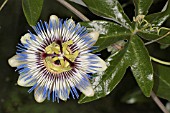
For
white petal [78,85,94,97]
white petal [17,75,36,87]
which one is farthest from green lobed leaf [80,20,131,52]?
white petal [17,75,36,87]

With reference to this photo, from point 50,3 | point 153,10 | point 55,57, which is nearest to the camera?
point 55,57

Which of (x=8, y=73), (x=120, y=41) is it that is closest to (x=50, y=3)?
(x=8, y=73)

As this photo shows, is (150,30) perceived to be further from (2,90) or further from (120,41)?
(2,90)

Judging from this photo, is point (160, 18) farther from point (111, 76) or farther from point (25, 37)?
point (25, 37)

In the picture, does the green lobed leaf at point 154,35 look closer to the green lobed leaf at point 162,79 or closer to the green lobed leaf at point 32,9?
the green lobed leaf at point 162,79

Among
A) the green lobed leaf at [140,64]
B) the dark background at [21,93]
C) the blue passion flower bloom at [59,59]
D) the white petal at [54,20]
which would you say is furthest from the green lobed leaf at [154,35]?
the dark background at [21,93]

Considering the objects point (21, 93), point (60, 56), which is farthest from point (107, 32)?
point (21, 93)
